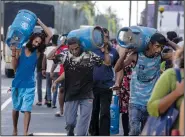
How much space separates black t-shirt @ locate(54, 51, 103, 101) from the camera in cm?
862

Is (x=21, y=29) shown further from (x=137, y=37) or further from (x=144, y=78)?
(x=144, y=78)

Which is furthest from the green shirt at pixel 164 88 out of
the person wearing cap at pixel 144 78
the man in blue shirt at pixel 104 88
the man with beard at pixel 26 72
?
the man in blue shirt at pixel 104 88

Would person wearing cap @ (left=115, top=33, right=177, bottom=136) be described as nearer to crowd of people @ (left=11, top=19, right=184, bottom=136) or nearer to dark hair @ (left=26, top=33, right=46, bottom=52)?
crowd of people @ (left=11, top=19, right=184, bottom=136)

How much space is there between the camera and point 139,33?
8383mm

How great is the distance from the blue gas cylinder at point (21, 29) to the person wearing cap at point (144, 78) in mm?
1938

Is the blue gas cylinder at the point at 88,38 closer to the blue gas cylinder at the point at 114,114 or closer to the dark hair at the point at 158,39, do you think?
the dark hair at the point at 158,39

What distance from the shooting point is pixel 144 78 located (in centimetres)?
833

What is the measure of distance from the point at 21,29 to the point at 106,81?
1.61 m

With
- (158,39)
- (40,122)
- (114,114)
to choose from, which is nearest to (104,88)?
(114,114)

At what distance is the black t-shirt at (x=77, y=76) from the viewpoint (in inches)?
340

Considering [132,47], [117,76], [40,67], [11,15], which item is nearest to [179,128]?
[132,47]

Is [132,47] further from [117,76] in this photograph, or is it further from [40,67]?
[40,67]

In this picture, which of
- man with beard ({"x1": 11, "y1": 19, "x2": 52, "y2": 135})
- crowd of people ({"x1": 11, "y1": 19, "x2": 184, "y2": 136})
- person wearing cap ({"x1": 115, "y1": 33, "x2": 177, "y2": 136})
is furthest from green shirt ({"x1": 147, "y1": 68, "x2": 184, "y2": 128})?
man with beard ({"x1": 11, "y1": 19, "x2": 52, "y2": 135})

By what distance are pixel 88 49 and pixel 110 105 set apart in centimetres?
203
